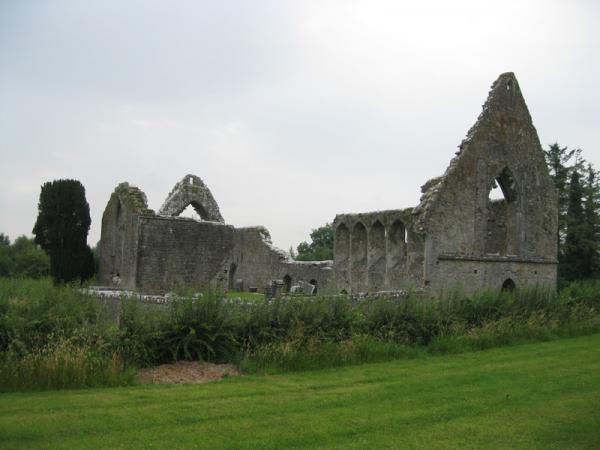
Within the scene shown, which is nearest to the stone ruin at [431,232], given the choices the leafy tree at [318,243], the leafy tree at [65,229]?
the leafy tree at [65,229]

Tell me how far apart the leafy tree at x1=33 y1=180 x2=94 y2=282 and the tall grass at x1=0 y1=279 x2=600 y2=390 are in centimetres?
1108

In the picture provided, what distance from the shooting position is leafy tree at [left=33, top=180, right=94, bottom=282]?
70.2 feet

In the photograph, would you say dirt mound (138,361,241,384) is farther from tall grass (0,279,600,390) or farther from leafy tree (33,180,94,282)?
leafy tree (33,180,94,282)

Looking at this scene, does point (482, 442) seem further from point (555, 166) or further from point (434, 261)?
point (555, 166)

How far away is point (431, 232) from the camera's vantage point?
16547mm

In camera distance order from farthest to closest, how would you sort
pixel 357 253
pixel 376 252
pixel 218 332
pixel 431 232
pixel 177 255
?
1. pixel 357 253
2. pixel 376 252
3. pixel 177 255
4. pixel 431 232
5. pixel 218 332

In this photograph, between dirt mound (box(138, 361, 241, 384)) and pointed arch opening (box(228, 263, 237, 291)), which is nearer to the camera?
dirt mound (box(138, 361, 241, 384))

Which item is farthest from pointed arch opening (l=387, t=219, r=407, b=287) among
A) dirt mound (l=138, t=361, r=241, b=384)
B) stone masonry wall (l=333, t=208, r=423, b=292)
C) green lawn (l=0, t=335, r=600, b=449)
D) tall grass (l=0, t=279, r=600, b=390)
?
dirt mound (l=138, t=361, r=241, b=384)

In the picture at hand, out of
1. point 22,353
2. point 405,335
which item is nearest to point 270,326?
point 405,335

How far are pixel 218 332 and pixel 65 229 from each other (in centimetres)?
1398

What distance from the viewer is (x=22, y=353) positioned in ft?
26.0

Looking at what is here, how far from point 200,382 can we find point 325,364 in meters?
2.29

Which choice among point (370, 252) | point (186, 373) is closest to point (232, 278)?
point (370, 252)

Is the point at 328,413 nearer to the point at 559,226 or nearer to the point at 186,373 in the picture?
the point at 186,373
